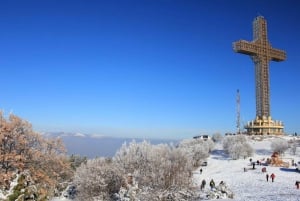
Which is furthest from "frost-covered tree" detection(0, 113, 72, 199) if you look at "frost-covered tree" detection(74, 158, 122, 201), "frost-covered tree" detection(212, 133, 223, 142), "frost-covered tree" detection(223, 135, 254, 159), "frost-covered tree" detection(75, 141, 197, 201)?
"frost-covered tree" detection(212, 133, 223, 142)

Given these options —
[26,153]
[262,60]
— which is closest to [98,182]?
[26,153]

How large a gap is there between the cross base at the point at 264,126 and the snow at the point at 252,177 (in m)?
6.69

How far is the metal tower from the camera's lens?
7894 centimetres

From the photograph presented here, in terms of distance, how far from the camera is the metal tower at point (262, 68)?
259 ft

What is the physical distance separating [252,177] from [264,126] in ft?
118

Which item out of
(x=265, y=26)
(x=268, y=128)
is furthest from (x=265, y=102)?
(x=265, y=26)

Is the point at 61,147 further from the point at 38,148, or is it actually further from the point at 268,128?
the point at 268,128

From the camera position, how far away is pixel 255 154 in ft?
217

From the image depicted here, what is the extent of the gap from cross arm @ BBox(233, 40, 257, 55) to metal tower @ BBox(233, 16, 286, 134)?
5.5 inches

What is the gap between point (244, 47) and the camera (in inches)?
2972

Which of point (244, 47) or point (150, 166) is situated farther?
point (244, 47)

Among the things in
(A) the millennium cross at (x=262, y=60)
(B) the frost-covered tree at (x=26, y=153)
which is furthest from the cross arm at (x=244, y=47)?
(B) the frost-covered tree at (x=26, y=153)

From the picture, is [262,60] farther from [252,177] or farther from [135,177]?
[135,177]

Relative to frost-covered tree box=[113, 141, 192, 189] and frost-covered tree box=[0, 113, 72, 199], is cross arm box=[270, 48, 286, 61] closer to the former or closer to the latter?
frost-covered tree box=[113, 141, 192, 189]
